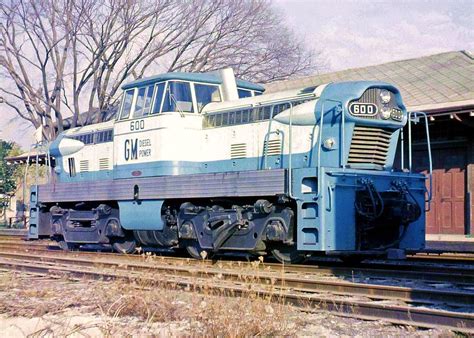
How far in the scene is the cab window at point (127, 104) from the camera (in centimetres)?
1352

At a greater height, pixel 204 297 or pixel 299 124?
pixel 299 124

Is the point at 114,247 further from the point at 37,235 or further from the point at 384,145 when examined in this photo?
the point at 384,145

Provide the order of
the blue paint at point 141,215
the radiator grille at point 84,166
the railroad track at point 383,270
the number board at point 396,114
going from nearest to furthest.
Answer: the railroad track at point 383,270
the number board at point 396,114
the blue paint at point 141,215
the radiator grille at point 84,166

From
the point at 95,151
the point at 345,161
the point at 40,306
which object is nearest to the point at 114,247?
the point at 95,151

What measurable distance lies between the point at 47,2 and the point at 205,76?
20.5m

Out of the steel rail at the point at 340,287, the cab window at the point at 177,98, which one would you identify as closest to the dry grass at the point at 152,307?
the steel rail at the point at 340,287

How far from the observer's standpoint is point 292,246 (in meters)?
11.1

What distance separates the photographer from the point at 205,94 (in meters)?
13.0

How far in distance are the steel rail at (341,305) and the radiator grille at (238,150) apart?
293cm

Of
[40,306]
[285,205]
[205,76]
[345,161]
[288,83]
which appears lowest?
[40,306]

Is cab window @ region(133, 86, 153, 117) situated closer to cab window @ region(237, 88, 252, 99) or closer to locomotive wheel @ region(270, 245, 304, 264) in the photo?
cab window @ region(237, 88, 252, 99)

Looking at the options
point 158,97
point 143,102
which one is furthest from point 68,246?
point 158,97

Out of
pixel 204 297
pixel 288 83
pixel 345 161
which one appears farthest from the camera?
pixel 288 83

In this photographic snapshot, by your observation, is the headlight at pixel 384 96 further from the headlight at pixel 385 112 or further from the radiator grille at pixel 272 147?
the radiator grille at pixel 272 147
